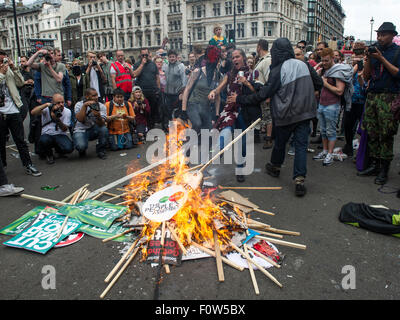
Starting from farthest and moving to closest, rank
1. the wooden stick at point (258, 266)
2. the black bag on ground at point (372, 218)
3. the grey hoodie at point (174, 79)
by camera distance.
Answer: the grey hoodie at point (174, 79) < the black bag on ground at point (372, 218) < the wooden stick at point (258, 266)

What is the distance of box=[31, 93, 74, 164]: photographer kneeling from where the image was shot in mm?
6723

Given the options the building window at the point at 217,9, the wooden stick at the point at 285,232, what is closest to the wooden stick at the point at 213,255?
the wooden stick at the point at 285,232

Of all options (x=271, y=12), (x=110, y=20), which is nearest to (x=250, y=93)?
(x=271, y=12)

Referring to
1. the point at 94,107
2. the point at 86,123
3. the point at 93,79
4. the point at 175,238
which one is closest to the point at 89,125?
the point at 86,123

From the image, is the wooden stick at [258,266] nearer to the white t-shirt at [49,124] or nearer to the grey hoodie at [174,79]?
the white t-shirt at [49,124]

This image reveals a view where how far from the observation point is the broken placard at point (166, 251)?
311 centimetres

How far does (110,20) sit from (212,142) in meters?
75.4

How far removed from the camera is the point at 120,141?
7965 mm

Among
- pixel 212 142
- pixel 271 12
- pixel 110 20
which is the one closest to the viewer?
pixel 212 142

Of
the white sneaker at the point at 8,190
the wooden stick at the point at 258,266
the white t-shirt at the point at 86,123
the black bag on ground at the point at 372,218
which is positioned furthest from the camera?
the white t-shirt at the point at 86,123

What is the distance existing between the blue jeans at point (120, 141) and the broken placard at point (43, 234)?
13.4ft

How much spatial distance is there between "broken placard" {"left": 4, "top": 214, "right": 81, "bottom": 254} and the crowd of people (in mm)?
1592
